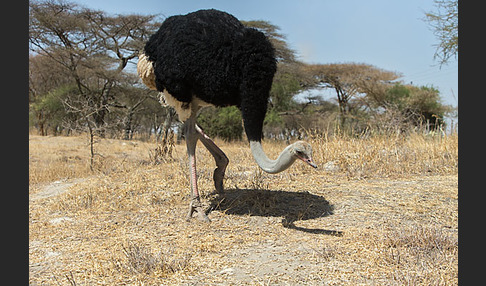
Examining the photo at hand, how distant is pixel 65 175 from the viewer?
25.0ft

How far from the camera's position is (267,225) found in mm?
3783

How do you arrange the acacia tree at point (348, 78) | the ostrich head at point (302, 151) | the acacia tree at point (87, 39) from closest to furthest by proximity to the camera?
1. the ostrich head at point (302, 151)
2. the acacia tree at point (87, 39)
3. the acacia tree at point (348, 78)

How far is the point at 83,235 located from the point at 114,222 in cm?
39

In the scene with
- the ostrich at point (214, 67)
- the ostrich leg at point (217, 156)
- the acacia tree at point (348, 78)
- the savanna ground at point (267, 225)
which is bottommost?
the savanna ground at point (267, 225)

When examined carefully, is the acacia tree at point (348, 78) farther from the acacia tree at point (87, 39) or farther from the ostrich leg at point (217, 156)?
the ostrich leg at point (217, 156)

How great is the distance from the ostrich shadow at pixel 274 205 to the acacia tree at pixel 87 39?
13.8m

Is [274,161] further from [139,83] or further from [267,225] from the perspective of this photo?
[139,83]

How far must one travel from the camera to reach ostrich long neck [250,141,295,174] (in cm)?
291

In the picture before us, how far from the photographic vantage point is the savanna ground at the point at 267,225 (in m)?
2.68

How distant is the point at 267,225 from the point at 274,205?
0.58 metres

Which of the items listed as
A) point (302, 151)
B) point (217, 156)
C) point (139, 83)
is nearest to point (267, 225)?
point (217, 156)

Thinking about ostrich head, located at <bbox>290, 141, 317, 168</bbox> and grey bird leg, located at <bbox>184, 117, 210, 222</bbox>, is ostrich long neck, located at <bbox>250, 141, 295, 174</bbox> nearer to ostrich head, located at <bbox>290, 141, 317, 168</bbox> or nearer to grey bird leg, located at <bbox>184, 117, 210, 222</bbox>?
ostrich head, located at <bbox>290, 141, 317, 168</bbox>

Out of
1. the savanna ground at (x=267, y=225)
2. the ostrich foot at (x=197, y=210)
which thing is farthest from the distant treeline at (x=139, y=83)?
the ostrich foot at (x=197, y=210)

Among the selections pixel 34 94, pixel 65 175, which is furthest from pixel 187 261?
pixel 34 94
